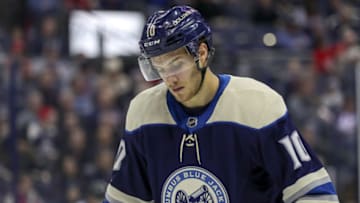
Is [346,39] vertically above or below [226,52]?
below

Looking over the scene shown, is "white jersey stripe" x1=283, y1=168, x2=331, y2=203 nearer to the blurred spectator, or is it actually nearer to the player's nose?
the player's nose

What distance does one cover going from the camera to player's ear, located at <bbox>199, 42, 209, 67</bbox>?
10.2ft

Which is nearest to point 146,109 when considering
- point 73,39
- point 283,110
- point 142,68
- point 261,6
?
point 142,68

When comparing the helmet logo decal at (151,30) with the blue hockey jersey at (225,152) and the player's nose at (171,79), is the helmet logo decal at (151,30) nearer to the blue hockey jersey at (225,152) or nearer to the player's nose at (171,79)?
the player's nose at (171,79)

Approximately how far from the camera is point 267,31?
34.1 ft

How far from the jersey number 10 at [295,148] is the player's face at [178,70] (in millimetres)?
333

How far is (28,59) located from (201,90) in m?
4.46

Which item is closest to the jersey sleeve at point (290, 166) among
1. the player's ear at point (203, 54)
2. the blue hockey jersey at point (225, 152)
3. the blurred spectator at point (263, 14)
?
the blue hockey jersey at point (225, 152)

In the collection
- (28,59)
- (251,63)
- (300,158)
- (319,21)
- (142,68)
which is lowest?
(319,21)

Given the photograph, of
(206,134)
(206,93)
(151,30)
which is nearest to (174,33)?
(151,30)

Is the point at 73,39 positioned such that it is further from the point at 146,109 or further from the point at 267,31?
the point at 146,109

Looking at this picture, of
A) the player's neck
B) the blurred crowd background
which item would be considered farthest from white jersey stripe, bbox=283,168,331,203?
the blurred crowd background

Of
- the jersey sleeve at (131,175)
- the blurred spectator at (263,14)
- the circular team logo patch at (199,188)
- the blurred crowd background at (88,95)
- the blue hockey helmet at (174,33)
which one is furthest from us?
the blurred spectator at (263,14)

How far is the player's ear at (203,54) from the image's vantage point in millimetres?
3109
